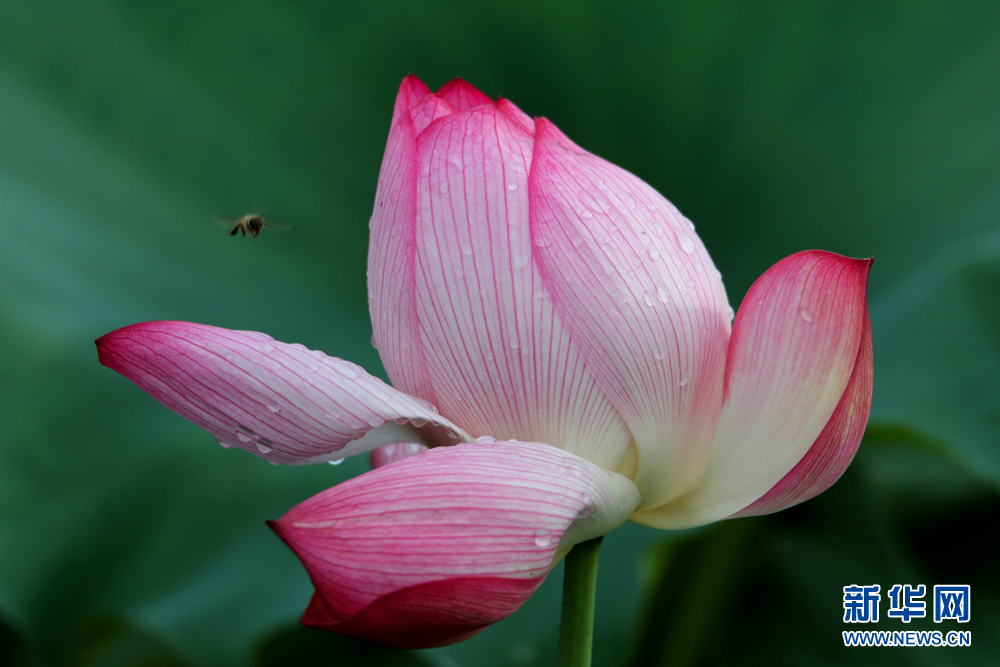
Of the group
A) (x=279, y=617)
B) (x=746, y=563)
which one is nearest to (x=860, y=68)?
(x=746, y=563)

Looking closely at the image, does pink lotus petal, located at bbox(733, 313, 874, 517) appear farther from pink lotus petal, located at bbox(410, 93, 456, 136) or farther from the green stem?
pink lotus petal, located at bbox(410, 93, 456, 136)

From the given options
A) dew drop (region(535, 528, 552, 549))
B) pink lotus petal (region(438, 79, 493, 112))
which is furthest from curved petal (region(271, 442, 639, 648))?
pink lotus petal (region(438, 79, 493, 112))

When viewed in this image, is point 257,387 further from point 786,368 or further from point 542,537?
point 786,368

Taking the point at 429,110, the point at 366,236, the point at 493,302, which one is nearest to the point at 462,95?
the point at 429,110

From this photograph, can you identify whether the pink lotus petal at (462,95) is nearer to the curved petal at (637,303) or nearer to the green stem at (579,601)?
the curved petal at (637,303)

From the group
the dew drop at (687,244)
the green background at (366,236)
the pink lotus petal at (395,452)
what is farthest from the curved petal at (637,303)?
the green background at (366,236)

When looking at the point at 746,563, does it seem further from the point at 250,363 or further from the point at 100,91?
the point at 100,91

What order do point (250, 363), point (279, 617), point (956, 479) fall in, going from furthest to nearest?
point (956, 479), point (279, 617), point (250, 363)
